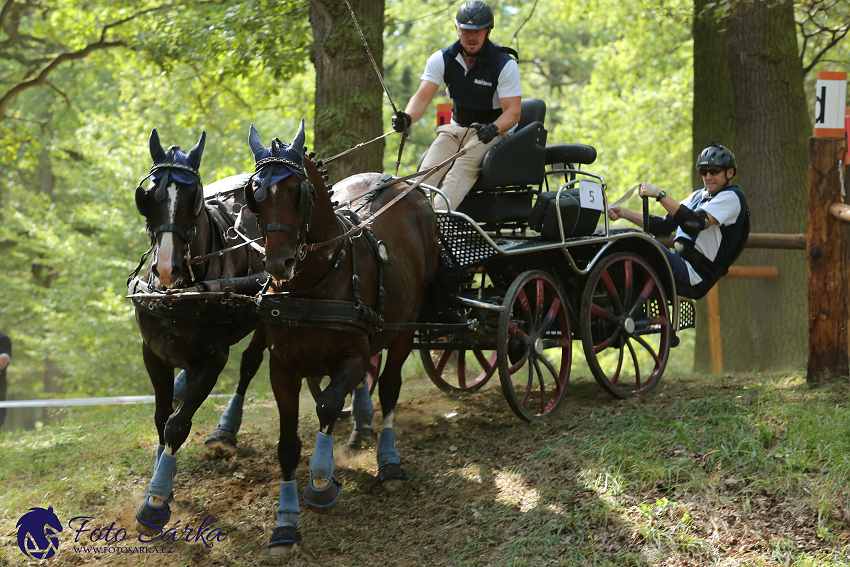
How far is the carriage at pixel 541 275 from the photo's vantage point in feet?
18.5

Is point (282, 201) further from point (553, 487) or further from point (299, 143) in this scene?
point (553, 487)

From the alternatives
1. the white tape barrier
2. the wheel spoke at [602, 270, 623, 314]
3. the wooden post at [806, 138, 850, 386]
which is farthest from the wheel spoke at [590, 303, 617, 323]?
the white tape barrier

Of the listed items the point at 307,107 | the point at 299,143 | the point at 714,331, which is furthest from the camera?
the point at 307,107

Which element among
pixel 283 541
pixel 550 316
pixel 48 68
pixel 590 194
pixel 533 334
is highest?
pixel 48 68

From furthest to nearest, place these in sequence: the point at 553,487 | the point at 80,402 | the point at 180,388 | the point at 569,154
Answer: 1. the point at 80,402
2. the point at 569,154
3. the point at 180,388
4. the point at 553,487

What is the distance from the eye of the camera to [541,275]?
19.1 ft

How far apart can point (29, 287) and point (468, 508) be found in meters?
16.9

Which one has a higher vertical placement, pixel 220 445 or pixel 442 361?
pixel 442 361

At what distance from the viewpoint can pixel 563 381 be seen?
6.08 metres

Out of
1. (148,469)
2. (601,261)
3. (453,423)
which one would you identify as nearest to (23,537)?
(148,469)

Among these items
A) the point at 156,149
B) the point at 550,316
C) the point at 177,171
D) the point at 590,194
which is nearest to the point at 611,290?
the point at 550,316

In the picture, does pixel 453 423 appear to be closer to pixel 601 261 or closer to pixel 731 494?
pixel 601 261

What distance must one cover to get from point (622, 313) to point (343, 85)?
338cm

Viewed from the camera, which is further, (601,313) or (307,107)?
(307,107)
